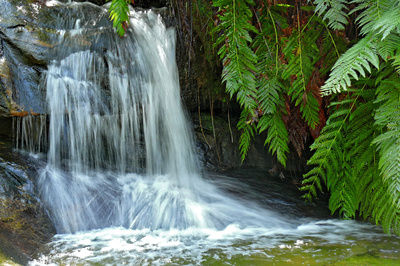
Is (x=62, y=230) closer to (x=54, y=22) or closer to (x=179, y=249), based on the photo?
(x=179, y=249)

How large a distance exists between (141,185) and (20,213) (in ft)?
3.33

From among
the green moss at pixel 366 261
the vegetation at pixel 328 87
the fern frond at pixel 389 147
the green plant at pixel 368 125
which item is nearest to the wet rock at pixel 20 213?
the vegetation at pixel 328 87

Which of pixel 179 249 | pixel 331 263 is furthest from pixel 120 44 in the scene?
pixel 331 263

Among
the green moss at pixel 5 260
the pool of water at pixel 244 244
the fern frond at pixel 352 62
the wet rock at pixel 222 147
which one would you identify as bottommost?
the pool of water at pixel 244 244

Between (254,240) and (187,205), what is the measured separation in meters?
0.74

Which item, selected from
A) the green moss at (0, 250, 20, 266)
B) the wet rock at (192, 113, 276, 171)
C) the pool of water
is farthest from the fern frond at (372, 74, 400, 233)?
the green moss at (0, 250, 20, 266)

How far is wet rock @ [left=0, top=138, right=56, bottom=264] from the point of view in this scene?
2.24 m

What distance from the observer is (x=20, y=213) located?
257 cm

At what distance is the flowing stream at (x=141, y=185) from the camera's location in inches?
88.0

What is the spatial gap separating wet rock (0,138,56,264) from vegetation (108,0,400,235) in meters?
1.64

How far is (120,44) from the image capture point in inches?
140

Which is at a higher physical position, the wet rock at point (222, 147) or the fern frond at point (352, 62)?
the fern frond at point (352, 62)

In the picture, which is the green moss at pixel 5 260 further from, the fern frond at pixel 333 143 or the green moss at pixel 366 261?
the fern frond at pixel 333 143

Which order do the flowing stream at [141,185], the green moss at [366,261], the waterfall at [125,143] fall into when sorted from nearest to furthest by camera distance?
the green moss at [366,261], the flowing stream at [141,185], the waterfall at [125,143]
